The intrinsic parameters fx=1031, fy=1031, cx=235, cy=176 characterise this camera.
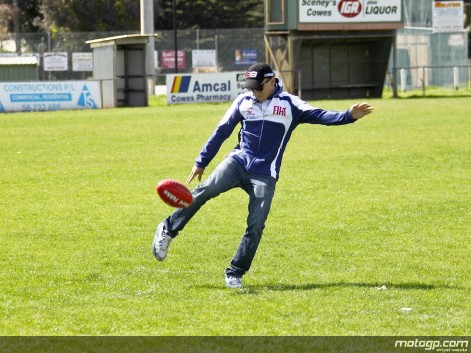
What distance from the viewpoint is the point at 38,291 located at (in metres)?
8.75

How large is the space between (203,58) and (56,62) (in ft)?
24.8

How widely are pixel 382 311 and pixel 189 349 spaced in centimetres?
184

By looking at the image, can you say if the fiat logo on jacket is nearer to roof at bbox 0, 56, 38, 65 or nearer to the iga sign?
the iga sign

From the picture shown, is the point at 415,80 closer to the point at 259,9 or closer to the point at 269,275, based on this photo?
the point at 259,9

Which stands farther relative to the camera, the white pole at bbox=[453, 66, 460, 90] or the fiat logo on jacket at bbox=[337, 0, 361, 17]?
the white pole at bbox=[453, 66, 460, 90]

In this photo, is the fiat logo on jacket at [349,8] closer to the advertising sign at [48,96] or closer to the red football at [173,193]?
the advertising sign at [48,96]

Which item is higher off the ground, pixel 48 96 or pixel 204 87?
pixel 204 87

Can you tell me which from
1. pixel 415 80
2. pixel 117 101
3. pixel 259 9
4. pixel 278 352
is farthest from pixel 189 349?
pixel 259 9

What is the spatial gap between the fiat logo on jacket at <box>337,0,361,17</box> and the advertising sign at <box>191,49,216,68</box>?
12.3 metres

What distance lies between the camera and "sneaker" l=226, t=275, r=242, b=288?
8.82 meters

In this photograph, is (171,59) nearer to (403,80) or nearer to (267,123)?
(403,80)

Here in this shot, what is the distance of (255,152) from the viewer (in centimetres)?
914

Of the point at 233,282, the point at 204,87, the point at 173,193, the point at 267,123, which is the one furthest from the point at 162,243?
the point at 204,87

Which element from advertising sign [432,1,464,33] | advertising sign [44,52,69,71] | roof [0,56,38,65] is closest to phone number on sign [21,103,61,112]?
roof [0,56,38,65]
